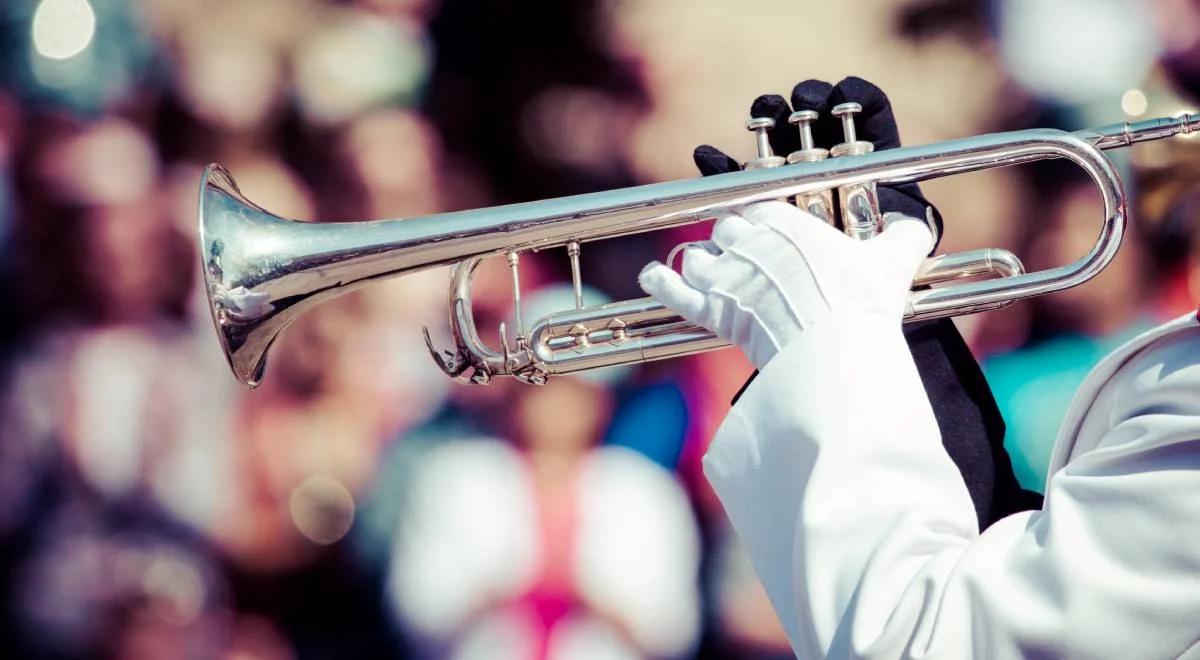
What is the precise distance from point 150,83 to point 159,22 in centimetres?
17

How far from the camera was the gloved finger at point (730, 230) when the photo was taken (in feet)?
4.78

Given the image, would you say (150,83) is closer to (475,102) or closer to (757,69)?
(475,102)

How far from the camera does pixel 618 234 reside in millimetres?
1652

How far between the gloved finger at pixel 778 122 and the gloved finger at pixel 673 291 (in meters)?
0.35

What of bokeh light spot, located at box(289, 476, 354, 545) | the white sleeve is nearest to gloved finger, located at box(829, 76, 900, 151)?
the white sleeve

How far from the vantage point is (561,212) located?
1612mm

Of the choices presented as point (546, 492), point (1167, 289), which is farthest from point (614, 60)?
→ point (1167, 289)

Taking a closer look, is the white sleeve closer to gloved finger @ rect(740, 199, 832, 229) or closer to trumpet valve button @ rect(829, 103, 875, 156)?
gloved finger @ rect(740, 199, 832, 229)

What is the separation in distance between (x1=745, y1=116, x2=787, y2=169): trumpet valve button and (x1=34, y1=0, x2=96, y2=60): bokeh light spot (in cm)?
208

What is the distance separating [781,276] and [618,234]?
1.31 feet

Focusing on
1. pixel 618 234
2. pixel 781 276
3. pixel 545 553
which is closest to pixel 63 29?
pixel 545 553

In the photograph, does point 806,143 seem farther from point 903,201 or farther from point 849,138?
point 903,201

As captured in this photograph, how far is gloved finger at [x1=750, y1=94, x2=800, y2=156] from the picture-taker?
1688 millimetres

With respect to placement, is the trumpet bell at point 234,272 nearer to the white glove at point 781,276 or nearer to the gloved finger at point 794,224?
the white glove at point 781,276
